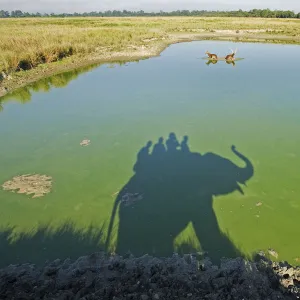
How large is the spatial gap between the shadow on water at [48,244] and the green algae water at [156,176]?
0.01 m

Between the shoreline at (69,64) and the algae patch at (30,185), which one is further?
the shoreline at (69,64)

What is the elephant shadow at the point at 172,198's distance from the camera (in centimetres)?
380

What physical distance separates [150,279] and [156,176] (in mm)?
2365

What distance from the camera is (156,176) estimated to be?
523 cm

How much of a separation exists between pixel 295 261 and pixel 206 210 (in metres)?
1.33

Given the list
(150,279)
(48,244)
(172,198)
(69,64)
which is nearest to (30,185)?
(48,244)

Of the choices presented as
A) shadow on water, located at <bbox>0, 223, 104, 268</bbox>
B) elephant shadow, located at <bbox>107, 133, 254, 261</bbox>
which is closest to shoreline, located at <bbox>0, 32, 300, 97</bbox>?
elephant shadow, located at <bbox>107, 133, 254, 261</bbox>

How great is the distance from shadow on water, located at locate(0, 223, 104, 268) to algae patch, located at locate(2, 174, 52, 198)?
2.97 ft

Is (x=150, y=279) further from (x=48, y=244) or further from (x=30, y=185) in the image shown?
(x=30, y=185)

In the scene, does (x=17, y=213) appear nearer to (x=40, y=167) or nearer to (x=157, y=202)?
(x=40, y=167)

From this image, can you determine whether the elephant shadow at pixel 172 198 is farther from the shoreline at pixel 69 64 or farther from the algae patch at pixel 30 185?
the shoreline at pixel 69 64

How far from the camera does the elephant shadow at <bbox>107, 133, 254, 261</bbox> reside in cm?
380

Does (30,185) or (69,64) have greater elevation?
(30,185)

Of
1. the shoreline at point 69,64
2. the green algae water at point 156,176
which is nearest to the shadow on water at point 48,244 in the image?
the green algae water at point 156,176
